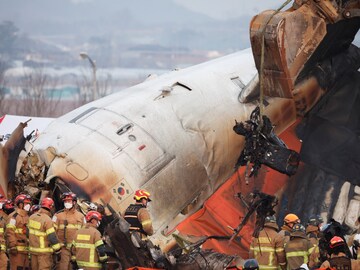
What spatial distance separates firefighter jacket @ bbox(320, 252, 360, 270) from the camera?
42.2 feet

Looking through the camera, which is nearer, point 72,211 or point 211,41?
point 72,211

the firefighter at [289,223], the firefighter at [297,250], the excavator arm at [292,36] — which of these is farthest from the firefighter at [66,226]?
the excavator arm at [292,36]

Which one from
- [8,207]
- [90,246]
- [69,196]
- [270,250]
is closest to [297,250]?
[270,250]

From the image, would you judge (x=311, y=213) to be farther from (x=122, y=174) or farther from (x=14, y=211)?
(x=14, y=211)

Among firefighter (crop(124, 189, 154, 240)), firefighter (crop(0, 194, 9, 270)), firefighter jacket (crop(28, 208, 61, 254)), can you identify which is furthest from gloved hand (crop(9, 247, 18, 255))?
firefighter (crop(124, 189, 154, 240))

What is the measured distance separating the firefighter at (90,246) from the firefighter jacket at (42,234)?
0.62 metres

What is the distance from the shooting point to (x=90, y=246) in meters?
16.2

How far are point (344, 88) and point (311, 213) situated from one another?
11.1 feet

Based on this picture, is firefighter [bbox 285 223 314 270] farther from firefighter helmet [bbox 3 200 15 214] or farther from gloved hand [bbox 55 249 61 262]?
firefighter helmet [bbox 3 200 15 214]

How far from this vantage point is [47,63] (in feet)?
465

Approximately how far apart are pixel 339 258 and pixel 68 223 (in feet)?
19.9

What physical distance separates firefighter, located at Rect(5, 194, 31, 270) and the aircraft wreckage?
2.69 feet

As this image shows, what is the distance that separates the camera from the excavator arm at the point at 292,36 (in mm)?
18156

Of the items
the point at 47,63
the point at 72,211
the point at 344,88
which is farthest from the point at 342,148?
the point at 47,63
